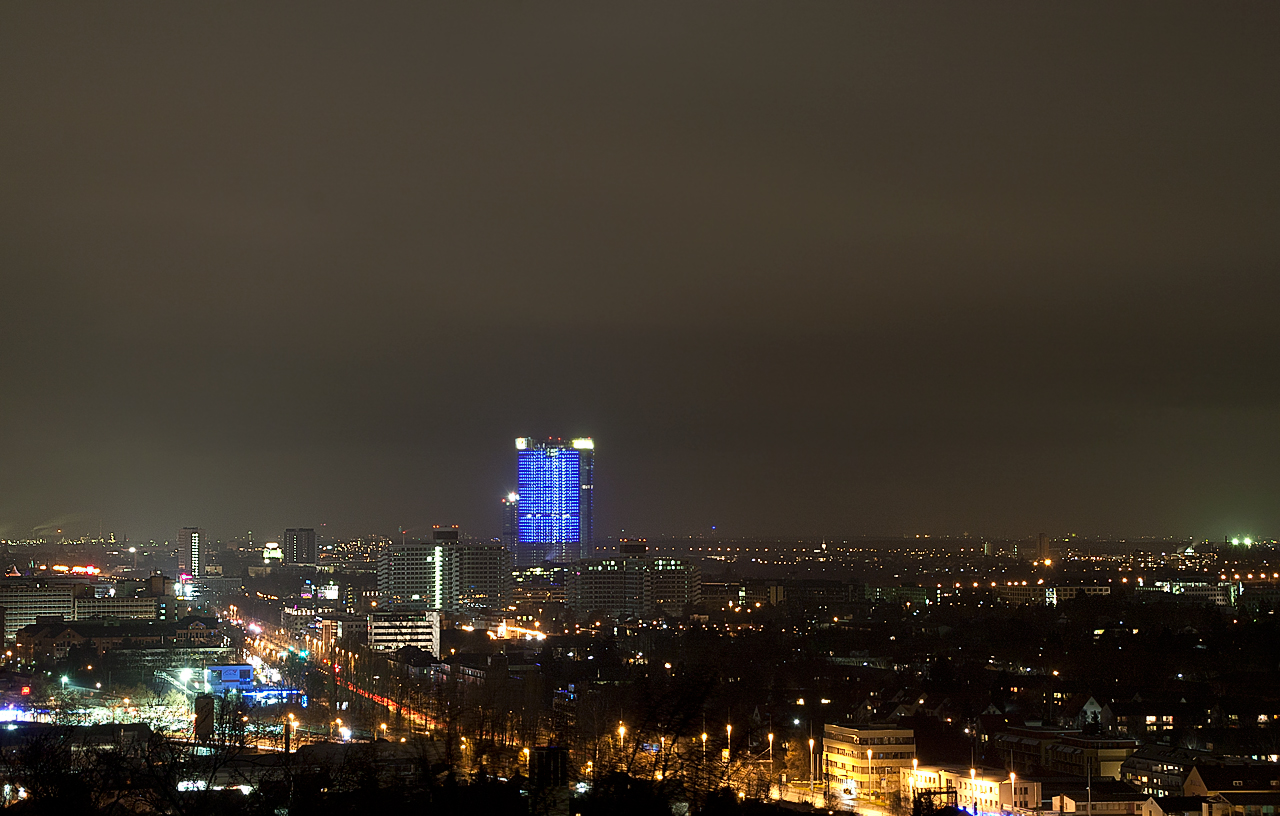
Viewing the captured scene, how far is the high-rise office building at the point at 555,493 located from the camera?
86.2 metres

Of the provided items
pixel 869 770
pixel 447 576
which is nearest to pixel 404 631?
pixel 447 576

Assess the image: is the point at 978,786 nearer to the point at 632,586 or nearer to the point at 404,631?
the point at 404,631

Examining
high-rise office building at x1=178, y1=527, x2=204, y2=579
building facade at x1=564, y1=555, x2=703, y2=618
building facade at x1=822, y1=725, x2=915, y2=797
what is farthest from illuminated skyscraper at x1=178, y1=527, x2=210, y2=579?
building facade at x1=822, y1=725, x2=915, y2=797

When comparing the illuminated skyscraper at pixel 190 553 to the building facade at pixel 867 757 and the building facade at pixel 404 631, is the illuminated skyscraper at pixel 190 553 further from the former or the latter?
the building facade at pixel 867 757

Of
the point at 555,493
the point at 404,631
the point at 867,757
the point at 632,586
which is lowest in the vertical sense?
the point at 867,757

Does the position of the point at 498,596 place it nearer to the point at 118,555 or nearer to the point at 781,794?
the point at 118,555

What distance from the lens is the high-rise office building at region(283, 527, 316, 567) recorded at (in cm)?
9444

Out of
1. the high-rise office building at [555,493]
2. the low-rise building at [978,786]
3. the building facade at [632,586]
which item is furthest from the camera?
the high-rise office building at [555,493]

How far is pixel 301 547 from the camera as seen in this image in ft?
311

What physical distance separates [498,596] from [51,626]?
25.5 m

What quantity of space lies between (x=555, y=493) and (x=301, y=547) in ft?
58.5

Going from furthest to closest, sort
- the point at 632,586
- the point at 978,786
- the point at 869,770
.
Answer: the point at 632,586 < the point at 869,770 < the point at 978,786

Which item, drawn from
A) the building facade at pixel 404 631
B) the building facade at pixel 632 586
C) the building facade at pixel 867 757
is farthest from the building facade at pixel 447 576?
the building facade at pixel 867 757

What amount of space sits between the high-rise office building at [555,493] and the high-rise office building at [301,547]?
1528cm
